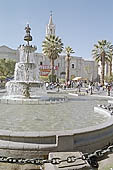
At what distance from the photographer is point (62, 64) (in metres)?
66.6

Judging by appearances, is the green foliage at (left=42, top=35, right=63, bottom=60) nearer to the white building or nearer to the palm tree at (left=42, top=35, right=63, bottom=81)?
the palm tree at (left=42, top=35, right=63, bottom=81)

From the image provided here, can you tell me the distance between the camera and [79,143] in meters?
4.87

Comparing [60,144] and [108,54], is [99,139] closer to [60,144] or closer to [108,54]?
[60,144]

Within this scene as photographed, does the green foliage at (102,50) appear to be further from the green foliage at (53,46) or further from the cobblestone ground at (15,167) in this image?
the cobblestone ground at (15,167)

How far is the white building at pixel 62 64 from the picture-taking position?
6081cm

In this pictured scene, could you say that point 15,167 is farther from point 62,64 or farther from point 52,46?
point 62,64

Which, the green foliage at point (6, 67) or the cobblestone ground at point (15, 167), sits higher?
the green foliage at point (6, 67)

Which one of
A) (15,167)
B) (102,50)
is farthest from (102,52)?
(15,167)

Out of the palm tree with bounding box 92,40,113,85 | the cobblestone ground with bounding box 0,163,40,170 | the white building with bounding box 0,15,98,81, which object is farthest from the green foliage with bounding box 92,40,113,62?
the cobblestone ground with bounding box 0,163,40,170

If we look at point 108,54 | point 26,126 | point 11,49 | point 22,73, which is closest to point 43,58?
point 11,49

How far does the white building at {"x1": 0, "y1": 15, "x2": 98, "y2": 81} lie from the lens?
6081 cm

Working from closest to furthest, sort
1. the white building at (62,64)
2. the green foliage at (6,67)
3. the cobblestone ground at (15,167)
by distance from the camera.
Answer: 1. the cobblestone ground at (15,167)
2. the green foliage at (6,67)
3. the white building at (62,64)

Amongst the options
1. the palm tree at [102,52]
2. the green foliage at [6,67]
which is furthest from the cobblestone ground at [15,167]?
the green foliage at [6,67]

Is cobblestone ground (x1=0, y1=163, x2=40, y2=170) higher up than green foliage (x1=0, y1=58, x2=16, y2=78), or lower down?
lower down
